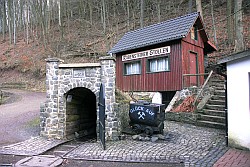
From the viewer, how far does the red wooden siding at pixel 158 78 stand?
46.7ft

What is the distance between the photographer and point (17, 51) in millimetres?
32312

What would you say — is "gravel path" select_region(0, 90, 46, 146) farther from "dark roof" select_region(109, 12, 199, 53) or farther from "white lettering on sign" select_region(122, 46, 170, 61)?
"dark roof" select_region(109, 12, 199, 53)

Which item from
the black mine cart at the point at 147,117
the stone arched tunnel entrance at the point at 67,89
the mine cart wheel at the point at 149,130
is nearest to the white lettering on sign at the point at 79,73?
the stone arched tunnel entrance at the point at 67,89

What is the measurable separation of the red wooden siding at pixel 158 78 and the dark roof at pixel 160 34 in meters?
0.61

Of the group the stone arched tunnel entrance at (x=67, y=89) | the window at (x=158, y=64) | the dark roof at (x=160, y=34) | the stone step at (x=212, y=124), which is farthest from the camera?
the window at (x=158, y=64)

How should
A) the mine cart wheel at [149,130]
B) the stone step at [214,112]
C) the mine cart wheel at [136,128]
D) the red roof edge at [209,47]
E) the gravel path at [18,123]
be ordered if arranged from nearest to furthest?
1. the mine cart wheel at [149,130]
2. the gravel path at [18,123]
3. the mine cart wheel at [136,128]
4. the stone step at [214,112]
5. the red roof edge at [209,47]

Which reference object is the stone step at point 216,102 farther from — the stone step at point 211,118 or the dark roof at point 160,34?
the dark roof at point 160,34

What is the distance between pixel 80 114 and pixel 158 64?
21.0ft

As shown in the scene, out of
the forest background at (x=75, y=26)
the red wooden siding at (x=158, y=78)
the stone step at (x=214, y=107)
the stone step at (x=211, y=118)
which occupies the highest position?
the forest background at (x=75, y=26)

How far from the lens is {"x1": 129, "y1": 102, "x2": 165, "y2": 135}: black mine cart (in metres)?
8.87

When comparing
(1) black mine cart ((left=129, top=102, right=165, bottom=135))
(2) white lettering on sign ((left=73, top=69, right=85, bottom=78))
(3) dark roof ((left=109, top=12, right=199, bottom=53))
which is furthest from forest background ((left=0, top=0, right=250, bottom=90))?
(2) white lettering on sign ((left=73, top=69, right=85, bottom=78))

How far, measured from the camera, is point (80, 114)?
36.9ft

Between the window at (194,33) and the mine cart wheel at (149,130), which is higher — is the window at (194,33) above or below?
above

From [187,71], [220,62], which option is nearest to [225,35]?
[187,71]
